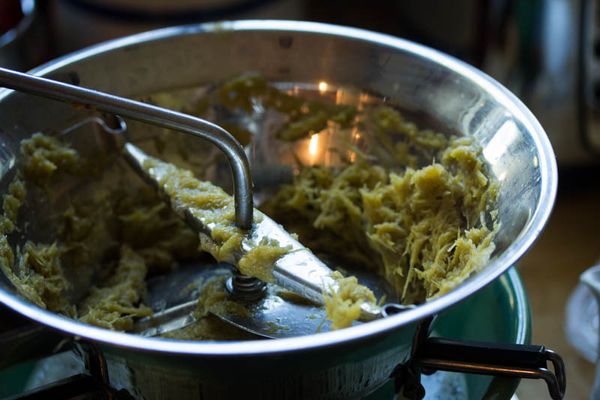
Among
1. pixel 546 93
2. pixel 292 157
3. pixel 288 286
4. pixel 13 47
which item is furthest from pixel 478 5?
pixel 288 286

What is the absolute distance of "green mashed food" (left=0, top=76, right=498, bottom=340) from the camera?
0.80m

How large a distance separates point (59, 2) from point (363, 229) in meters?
1.00

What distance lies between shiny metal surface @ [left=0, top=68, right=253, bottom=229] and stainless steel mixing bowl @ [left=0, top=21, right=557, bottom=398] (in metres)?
0.15

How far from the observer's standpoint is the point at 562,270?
1591 millimetres

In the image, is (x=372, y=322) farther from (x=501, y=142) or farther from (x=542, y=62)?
(x=542, y=62)

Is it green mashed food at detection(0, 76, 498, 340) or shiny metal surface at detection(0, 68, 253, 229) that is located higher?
shiny metal surface at detection(0, 68, 253, 229)

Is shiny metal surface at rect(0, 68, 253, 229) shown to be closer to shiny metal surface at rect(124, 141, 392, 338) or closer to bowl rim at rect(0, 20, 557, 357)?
shiny metal surface at rect(124, 141, 392, 338)

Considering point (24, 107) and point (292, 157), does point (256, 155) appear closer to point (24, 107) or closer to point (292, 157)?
point (292, 157)

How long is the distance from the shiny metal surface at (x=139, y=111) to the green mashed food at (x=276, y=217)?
60 mm

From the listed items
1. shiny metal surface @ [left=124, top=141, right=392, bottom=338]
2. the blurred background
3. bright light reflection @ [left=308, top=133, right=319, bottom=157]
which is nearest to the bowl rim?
shiny metal surface @ [left=124, top=141, right=392, bottom=338]

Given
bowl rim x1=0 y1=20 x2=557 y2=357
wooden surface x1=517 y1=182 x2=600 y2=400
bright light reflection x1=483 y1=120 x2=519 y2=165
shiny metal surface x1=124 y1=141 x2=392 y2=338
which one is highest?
bright light reflection x1=483 y1=120 x2=519 y2=165

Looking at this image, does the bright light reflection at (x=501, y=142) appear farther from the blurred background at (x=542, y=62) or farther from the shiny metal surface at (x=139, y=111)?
the blurred background at (x=542, y=62)

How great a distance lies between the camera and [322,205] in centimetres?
98

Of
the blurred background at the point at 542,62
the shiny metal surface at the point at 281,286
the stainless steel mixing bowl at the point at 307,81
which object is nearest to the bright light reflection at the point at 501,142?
the stainless steel mixing bowl at the point at 307,81
